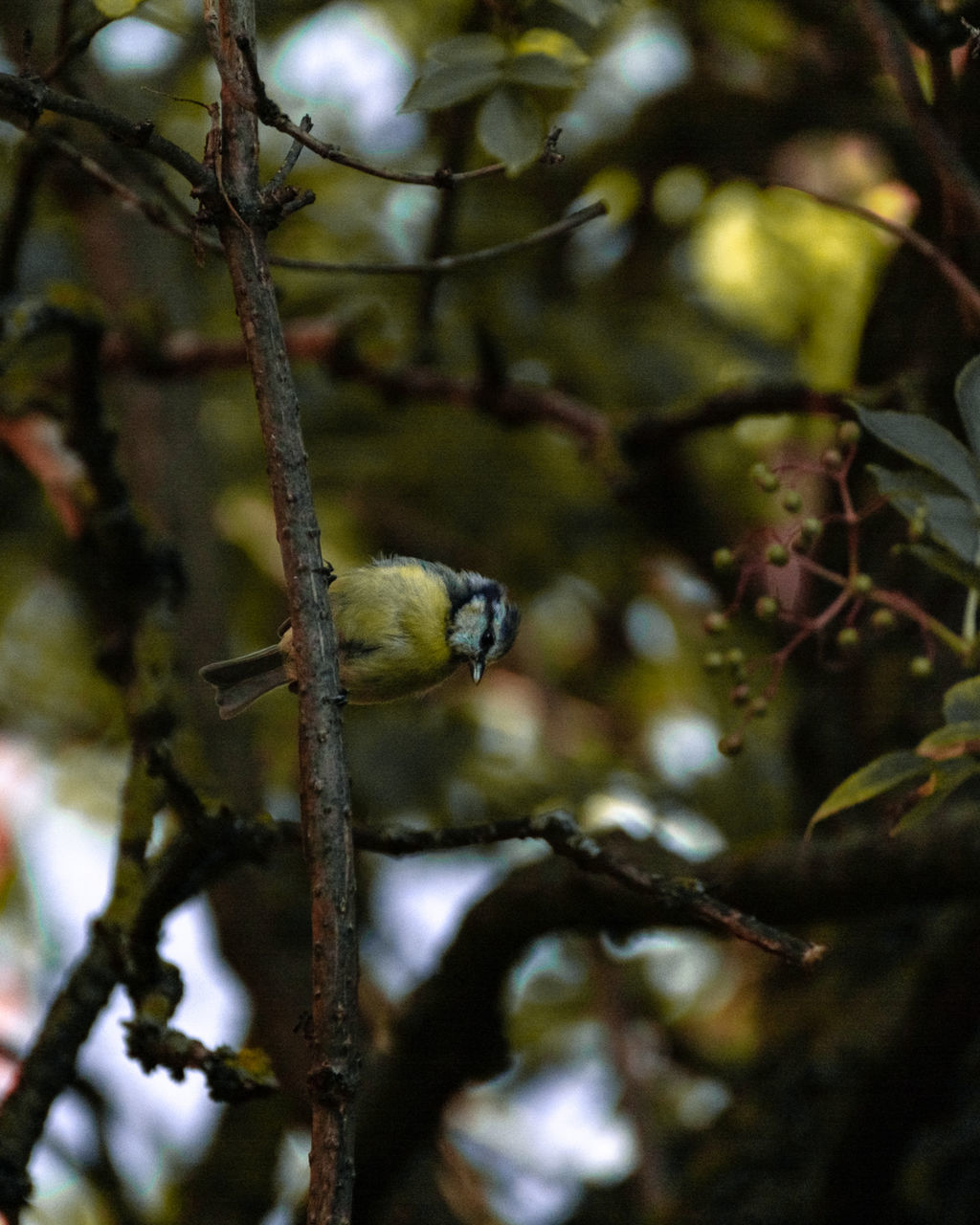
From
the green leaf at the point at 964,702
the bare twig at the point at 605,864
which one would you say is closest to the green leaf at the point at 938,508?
the green leaf at the point at 964,702

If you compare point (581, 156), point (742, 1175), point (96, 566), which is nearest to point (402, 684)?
point (96, 566)

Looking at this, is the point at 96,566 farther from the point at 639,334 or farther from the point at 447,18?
the point at 639,334

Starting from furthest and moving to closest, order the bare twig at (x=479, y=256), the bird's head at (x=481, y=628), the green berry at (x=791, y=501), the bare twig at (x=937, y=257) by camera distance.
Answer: the bird's head at (x=481, y=628)
the bare twig at (x=937, y=257)
the green berry at (x=791, y=501)
the bare twig at (x=479, y=256)

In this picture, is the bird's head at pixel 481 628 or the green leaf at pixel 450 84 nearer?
the green leaf at pixel 450 84

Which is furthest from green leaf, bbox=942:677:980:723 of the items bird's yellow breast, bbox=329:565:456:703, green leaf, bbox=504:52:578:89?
bird's yellow breast, bbox=329:565:456:703

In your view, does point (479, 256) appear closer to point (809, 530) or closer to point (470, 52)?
point (470, 52)

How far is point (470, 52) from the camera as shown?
1.98m

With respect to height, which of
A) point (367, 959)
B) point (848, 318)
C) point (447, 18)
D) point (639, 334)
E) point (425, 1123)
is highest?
point (848, 318)

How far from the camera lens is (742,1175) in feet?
10.6

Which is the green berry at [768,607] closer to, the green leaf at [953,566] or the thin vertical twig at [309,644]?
the green leaf at [953,566]

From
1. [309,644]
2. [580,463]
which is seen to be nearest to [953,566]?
[309,644]

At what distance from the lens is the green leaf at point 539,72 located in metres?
1.94

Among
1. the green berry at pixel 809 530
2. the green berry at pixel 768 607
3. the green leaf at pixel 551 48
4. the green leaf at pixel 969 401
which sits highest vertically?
the green leaf at pixel 551 48

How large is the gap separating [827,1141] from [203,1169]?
1870mm
